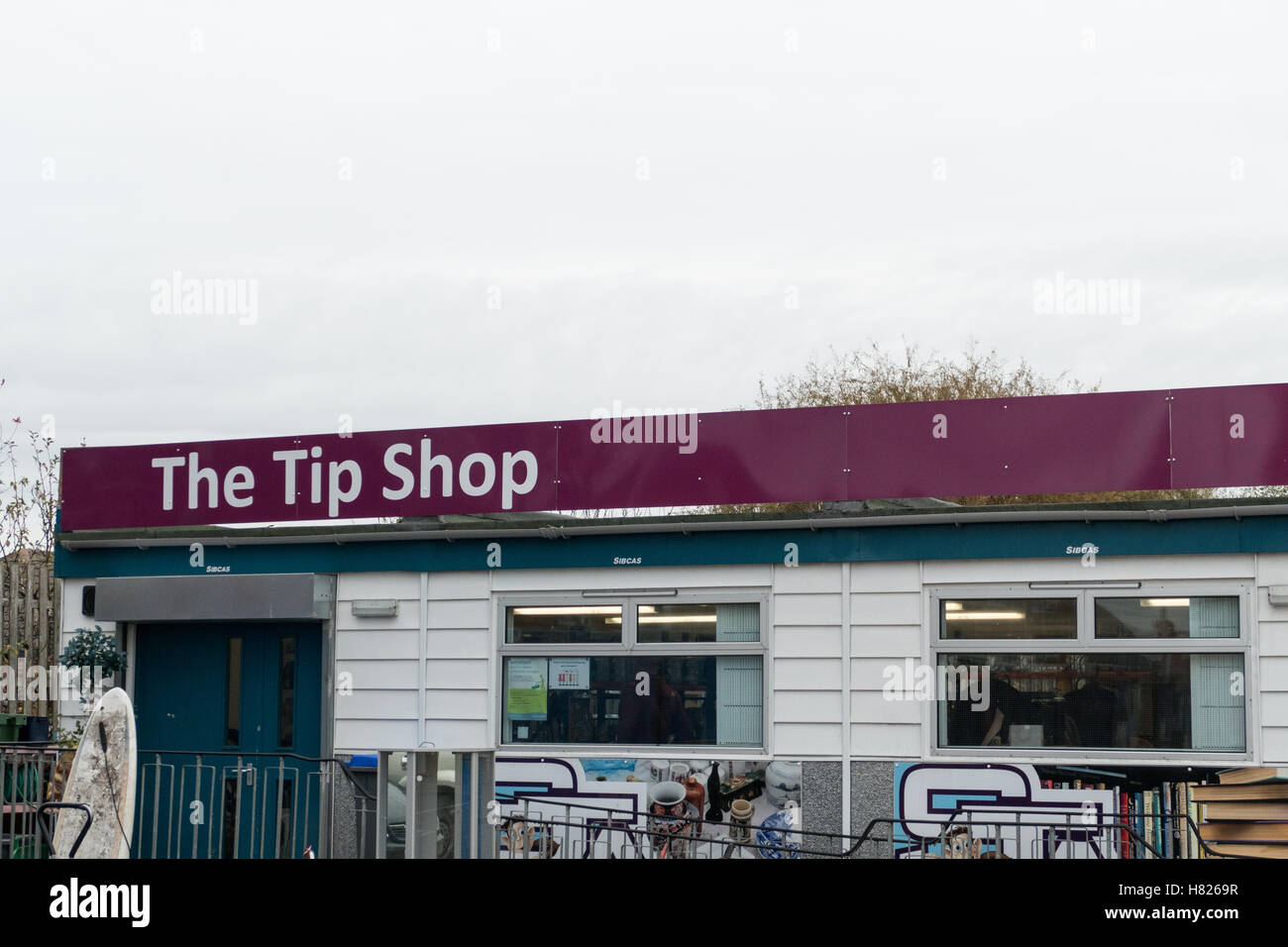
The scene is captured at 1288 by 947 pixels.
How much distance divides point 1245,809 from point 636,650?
4568mm

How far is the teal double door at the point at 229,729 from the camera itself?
1168 cm

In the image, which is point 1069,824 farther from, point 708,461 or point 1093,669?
point 708,461

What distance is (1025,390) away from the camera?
31.3 metres

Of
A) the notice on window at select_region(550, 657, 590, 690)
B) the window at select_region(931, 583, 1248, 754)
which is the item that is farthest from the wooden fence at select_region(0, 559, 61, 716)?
the window at select_region(931, 583, 1248, 754)

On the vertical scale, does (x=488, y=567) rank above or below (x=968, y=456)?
below

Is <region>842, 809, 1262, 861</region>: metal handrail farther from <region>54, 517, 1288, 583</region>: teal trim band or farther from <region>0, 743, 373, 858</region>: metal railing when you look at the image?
<region>0, 743, 373, 858</region>: metal railing

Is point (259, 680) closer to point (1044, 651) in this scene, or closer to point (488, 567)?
point (488, 567)

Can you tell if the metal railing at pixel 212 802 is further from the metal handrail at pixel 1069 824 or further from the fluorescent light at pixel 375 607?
the metal handrail at pixel 1069 824

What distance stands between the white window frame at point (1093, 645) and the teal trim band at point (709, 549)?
24 cm

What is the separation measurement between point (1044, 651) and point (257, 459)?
694cm

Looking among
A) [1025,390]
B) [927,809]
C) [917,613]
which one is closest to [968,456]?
[917,613]

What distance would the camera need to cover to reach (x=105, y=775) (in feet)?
28.8

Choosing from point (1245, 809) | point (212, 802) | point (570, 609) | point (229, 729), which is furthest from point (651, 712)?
point (1245, 809)

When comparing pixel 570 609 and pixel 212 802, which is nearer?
pixel 570 609
